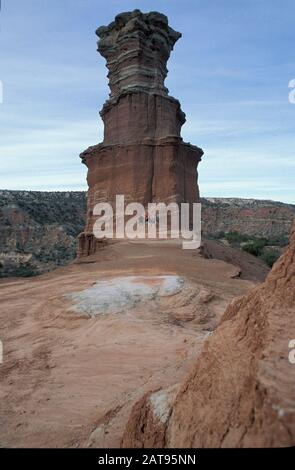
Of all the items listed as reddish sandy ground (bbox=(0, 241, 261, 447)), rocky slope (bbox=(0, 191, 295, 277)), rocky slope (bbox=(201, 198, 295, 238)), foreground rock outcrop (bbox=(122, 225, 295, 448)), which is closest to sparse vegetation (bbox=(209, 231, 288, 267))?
rocky slope (bbox=(0, 191, 295, 277))

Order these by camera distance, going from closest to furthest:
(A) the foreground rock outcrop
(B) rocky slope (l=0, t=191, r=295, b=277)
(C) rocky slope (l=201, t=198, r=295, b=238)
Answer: (A) the foreground rock outcrop → (B) rocky slope (l=0, t=191, r=295, b=277) → (C) rocky slope (l=201, t=198, r=295, b=238)

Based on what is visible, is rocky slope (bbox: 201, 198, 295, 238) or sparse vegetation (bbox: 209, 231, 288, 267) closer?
sparse vegetation (bbox: 209, 231, 288, 267)

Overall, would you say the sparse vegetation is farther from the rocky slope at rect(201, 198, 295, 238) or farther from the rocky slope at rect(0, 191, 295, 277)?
the rocky slope at rect(201, 198, 295, 238)

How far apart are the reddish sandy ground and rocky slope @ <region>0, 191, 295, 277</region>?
25042 mm

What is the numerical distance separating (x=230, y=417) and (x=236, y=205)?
69.9 meters

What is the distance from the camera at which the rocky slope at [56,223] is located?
40219mm

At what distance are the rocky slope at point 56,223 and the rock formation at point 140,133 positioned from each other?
13.9 metres

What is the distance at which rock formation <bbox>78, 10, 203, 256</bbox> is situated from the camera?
20.6 m

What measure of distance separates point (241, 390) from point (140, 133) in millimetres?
20182

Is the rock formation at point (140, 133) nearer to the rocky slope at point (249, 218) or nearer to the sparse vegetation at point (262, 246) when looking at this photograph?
the sparse vegetation at point (262, 246)

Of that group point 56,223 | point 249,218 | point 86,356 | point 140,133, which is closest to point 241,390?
point 86,356

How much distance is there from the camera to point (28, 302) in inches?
359

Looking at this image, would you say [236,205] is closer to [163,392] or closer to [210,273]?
[210,273]

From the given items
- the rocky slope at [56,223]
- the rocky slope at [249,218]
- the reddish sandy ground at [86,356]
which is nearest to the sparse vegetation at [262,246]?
the rocky slope at [56,223]
